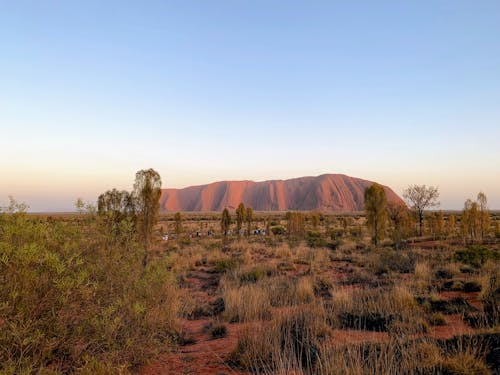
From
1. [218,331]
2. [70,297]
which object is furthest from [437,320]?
[70,297]

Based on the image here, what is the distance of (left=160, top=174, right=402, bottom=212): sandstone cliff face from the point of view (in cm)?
15262

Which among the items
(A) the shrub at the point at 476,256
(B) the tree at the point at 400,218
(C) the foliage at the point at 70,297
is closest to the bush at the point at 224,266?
(C) the foliage at the point at 70,297

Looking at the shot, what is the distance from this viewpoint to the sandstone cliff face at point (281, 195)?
153m

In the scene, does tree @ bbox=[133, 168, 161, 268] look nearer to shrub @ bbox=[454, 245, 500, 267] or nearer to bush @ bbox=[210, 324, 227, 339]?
bush @ bbox=[210, 324, 227, 339]

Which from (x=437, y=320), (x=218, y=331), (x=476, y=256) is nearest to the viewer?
(x=218, y=331)

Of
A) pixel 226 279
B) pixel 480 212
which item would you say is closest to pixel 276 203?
pixel 480 212

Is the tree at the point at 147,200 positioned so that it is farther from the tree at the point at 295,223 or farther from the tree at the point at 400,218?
the tree at the point at 295,223

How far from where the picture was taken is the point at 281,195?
174125 mm

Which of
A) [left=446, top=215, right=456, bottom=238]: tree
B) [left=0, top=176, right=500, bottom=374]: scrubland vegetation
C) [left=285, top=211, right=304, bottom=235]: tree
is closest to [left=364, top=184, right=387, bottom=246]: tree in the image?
[left=446, top=215, right=456, bottom=238]: tree

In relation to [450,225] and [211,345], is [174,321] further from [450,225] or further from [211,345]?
[450,225]

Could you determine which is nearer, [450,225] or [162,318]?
[162,318]

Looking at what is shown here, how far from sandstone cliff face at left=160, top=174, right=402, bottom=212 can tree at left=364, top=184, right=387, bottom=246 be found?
406ft

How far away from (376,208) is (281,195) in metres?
153

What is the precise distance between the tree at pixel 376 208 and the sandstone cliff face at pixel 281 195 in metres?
124
